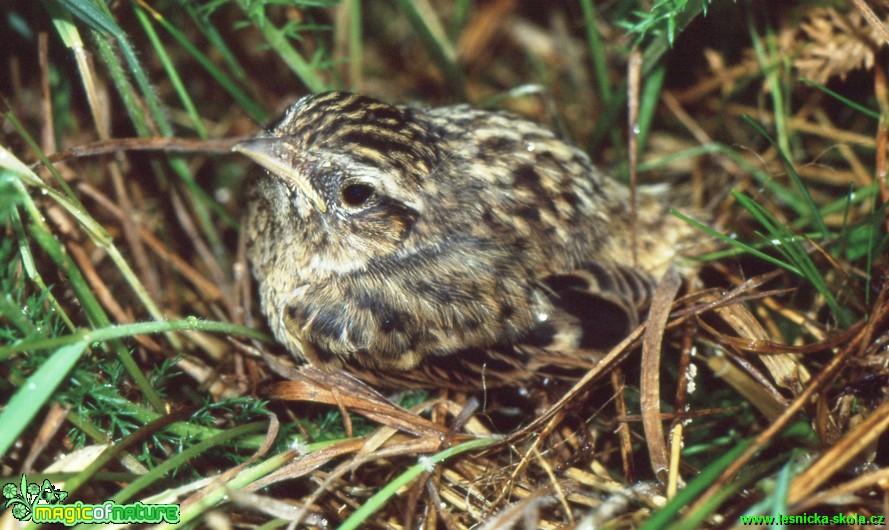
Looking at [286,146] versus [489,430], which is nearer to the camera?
[286,146]

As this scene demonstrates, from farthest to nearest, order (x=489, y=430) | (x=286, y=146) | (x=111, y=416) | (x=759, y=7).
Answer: (x=759, y=7)
(x=489, y=430)
(x=286, y=146)
(x=111, y=416)

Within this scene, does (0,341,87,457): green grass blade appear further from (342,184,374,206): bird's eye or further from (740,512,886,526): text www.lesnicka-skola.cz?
(740,512,886,526): text www.lesnicka-skola.cz

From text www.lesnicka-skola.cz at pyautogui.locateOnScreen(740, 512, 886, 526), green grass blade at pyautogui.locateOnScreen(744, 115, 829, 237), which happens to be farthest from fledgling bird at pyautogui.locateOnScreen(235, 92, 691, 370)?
text www.lesnicka-skola.cz at pyautogui.locateOnScreen(740, 512, 886, 526)

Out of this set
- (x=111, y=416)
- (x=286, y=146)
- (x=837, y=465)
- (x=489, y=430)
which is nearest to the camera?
(x=837, y=465)

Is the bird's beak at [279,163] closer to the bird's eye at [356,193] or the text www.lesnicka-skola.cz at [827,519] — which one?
the bird's eye at [356,193]

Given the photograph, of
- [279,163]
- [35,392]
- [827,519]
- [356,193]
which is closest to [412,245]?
[356,193]

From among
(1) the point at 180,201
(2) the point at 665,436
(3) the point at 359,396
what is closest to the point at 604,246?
(2) the point at 665,436

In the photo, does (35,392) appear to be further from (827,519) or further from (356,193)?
(827,519)

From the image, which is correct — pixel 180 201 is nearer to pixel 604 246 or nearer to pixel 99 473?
pixel 99 473
